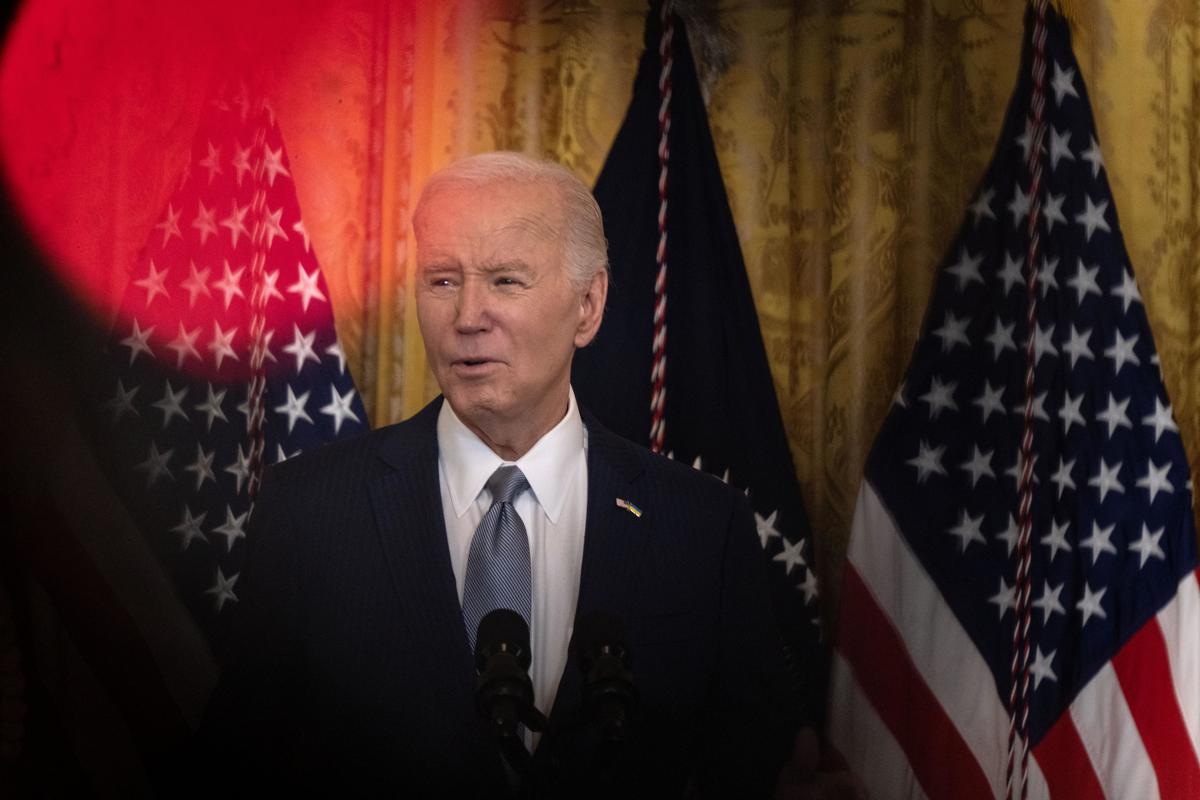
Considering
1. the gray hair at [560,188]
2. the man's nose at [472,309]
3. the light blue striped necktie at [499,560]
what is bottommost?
the light blue striped necktie at [499,560]

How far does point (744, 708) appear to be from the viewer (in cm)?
193

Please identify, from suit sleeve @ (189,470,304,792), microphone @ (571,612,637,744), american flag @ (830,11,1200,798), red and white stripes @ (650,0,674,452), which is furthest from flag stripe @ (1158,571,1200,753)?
suit sleeve @ (189,470,304,792)

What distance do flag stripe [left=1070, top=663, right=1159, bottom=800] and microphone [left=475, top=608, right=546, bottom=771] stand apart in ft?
4.54

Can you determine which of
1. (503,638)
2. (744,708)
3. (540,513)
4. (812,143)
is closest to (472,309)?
(540,513)

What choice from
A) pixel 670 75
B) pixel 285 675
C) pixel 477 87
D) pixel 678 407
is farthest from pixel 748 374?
pixel 285 675

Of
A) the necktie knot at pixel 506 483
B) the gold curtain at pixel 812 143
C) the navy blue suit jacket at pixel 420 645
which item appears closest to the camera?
the navy blue suit jacket at pixel 420 645

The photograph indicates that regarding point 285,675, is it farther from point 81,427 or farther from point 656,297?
point 656,297

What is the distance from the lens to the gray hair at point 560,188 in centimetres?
183

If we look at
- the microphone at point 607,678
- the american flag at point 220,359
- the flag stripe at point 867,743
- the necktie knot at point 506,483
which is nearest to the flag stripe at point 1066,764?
the flag stripe at point 867,743

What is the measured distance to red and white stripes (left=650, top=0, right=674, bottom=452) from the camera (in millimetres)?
2408

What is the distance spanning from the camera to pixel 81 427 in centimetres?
227

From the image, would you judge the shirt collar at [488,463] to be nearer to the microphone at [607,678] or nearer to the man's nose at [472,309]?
the man's nose at [472,309]

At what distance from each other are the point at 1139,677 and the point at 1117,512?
0.31m

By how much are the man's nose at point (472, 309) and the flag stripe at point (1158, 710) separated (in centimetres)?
137
